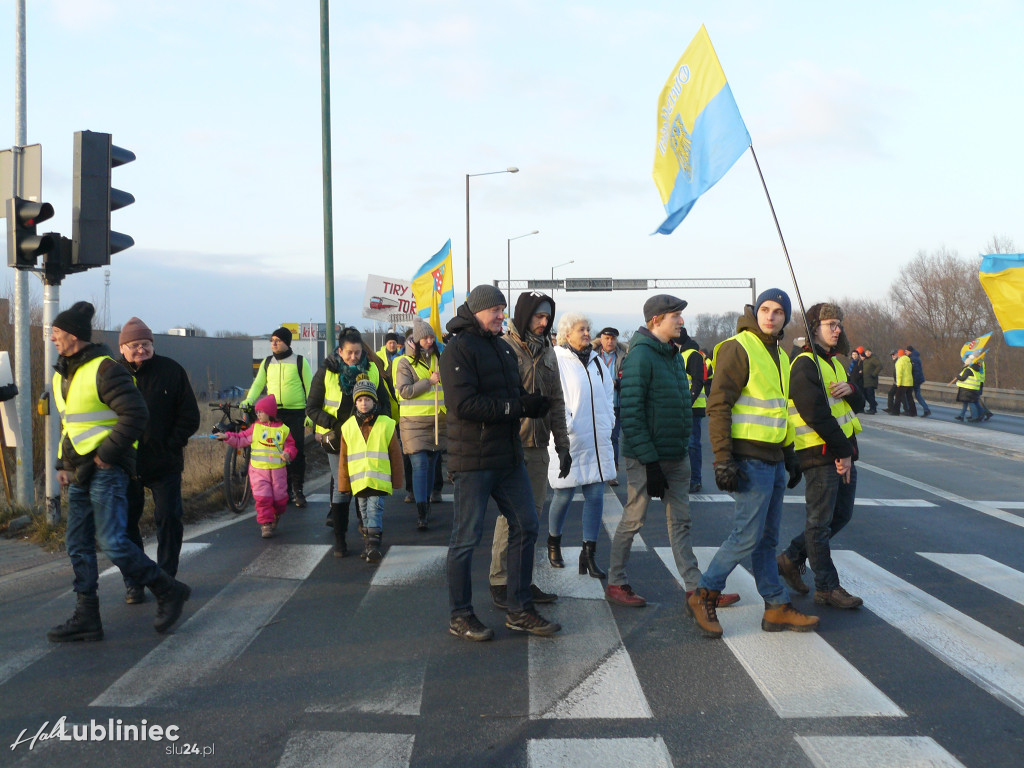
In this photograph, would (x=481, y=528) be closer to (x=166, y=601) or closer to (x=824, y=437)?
(x=166, y=601)

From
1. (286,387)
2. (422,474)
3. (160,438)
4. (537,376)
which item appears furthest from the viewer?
(286,387)

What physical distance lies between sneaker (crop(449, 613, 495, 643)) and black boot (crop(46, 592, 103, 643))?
2.06 metres

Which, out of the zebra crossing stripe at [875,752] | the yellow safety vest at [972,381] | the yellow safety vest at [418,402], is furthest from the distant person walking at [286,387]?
the yellow safety vest at [972,381]

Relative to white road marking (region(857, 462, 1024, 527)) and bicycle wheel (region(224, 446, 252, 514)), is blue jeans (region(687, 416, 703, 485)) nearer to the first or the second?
white road marking (region(857, 462, 1024, 527))

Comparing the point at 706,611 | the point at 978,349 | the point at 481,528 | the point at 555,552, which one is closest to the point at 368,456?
the point at 555,552

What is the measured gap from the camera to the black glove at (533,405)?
16.9ft

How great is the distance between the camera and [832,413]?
577 cm

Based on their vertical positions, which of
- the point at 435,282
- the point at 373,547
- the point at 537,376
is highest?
the point at 435,282

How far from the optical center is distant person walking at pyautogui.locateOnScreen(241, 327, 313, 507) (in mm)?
9773

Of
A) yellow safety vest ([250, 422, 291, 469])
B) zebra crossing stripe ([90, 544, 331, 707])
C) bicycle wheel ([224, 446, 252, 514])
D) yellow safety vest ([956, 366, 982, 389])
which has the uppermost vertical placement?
yellow safety vest ([956, 366, 982, 389])

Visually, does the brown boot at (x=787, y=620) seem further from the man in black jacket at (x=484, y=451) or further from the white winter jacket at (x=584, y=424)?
the white winter jacket at (x=584, y=424)

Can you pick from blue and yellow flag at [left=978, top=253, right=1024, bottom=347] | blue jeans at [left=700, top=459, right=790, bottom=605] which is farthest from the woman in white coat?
blue and yellow flag at [left=978, top=253, right=1024, bottom=347]

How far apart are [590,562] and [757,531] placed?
1.73 meters

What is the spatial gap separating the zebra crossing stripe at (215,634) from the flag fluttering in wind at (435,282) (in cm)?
782
